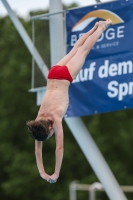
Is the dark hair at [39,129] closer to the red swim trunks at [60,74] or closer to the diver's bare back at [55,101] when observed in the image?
the diver's bare back at [55,101]

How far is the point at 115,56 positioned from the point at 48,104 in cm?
282

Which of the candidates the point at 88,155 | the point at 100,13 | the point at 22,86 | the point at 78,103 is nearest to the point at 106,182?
the point at 88,155

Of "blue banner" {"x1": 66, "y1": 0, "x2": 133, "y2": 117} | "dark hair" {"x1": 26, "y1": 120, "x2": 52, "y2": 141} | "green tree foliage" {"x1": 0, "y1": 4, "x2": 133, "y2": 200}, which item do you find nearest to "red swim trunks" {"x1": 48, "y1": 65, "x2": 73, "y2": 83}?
"dark hair" {"x1": 26, "y1": 120, "x2": 52, "y2": 141}

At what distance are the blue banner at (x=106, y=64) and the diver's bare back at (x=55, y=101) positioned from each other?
2.28 meters

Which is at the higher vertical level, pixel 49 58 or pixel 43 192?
pixel 49 58

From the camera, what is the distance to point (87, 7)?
39.2 feet

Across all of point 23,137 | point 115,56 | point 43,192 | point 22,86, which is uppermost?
point 115,56

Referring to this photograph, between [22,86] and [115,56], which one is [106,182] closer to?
[115,56]

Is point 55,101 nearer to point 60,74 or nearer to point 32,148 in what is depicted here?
point 60,74

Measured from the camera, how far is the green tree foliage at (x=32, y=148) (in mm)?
25453

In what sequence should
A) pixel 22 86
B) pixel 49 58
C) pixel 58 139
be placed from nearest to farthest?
pixel 58 139 < pixel 49 58 < pixel 22 86

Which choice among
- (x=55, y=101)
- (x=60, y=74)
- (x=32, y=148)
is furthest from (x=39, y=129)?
(x=32, y=148)

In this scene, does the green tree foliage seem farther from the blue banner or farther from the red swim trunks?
the red swim trunks

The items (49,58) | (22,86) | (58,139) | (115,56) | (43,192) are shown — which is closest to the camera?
(58,139)
